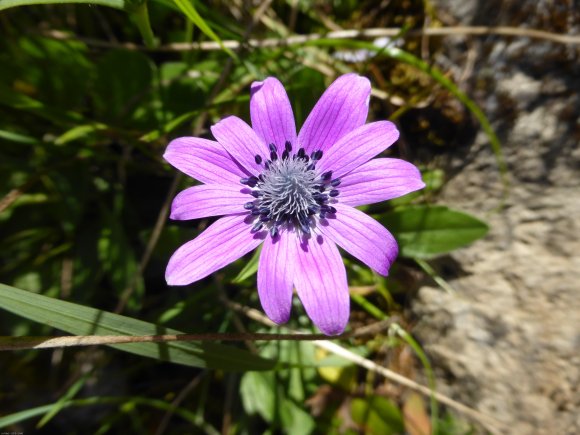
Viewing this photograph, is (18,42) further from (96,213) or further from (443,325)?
(443,325)

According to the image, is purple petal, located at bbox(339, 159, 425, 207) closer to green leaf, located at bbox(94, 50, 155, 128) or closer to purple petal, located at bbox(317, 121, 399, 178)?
purple petal, located at bbox(317, 121, 399, 178)

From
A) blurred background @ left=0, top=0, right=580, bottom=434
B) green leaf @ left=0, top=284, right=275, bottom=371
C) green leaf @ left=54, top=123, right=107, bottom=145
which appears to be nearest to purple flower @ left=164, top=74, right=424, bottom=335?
green leaf @ left=0, top=284, right=275, bottom=371

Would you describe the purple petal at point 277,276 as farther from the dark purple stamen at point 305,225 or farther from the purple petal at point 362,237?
the purple petal at point 362,237

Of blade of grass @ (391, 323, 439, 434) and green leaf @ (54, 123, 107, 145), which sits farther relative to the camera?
blade of grass @ (391, 323, 439, 434)

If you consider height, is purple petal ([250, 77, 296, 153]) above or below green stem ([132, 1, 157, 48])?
below

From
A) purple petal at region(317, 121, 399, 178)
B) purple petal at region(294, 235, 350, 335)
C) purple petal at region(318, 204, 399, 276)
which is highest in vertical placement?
purple petal at region(317, 121, 399, 178)

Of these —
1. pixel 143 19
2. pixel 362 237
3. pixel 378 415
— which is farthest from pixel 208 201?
pixel 378 415

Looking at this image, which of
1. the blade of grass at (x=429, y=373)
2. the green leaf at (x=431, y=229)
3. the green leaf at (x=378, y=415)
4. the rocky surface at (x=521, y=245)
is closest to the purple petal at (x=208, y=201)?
the green leaf at (x=431, y=229)

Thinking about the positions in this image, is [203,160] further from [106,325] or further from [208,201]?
[106,325]
